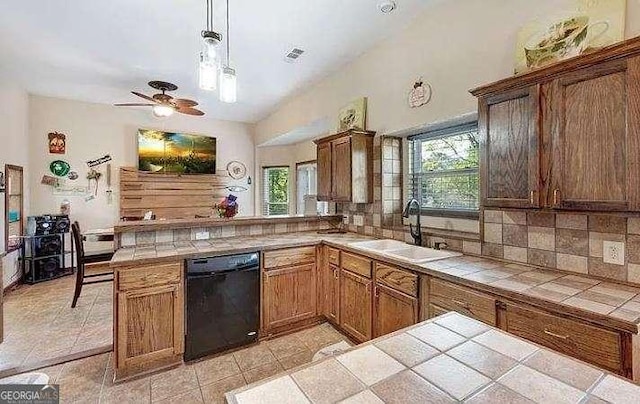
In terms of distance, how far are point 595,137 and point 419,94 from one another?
1.50 m

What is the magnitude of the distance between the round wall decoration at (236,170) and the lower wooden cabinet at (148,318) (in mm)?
4291

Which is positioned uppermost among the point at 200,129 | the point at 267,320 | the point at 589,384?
the point at 200,129

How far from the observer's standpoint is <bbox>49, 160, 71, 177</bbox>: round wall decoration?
15.9 ft

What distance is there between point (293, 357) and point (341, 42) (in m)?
3.06

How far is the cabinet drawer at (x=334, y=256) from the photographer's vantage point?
2885 millimetres

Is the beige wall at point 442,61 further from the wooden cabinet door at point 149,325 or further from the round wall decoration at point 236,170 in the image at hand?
the round wall decoration at point 236,170

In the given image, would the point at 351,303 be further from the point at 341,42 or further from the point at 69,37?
the point at 69,37

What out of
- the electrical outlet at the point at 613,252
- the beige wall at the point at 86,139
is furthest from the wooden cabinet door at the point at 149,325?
the beige wall at the point at 86,139

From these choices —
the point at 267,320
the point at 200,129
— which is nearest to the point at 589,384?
the point at 267,320

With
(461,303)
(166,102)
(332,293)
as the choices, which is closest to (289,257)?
(332,293)

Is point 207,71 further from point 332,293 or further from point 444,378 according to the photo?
point 332,293

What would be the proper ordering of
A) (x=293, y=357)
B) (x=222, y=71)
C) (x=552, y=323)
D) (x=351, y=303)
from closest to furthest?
(x=552, y=323) → (x=222, y=71) → (x=293, y=357) → (x=351, y=303)

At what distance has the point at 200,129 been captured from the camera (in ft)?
19.9

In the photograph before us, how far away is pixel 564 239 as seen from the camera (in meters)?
1.80
